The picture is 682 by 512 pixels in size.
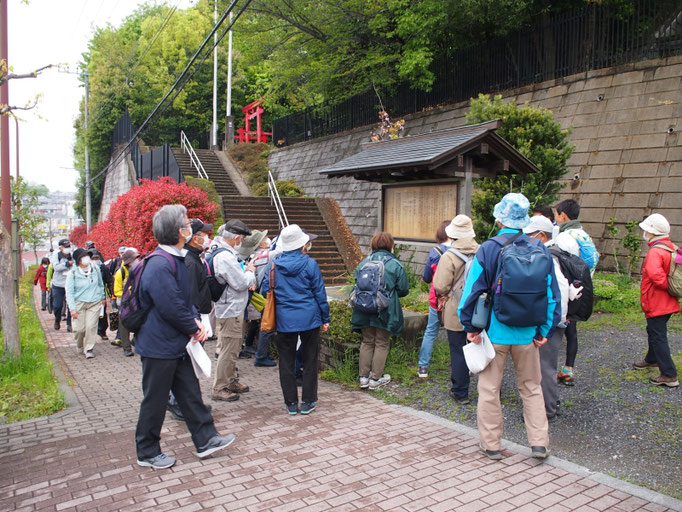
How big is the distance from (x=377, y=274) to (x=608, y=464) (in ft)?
8.83

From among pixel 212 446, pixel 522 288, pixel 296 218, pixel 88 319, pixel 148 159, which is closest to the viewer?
pixel 522 288

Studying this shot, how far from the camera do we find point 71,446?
4445 mm

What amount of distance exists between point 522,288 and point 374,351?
246 centimetres

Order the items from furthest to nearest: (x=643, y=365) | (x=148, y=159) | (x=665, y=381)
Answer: (x=148, y=159) < (x=643, y=365) < (x=665, y=381)

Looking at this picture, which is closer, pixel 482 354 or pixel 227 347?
pixel 482 354

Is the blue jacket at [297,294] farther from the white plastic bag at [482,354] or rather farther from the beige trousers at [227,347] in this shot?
the white plastic bag at [482,354]

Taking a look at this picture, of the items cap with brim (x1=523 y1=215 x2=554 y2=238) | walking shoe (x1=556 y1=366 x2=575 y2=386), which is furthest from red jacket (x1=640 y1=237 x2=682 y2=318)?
cap with brim (x1=523 y1=215 x2=554 y2=238)

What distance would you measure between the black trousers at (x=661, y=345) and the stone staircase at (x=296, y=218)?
30.8 ft

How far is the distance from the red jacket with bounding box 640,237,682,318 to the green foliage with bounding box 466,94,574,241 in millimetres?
3626

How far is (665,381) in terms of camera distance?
5223mm

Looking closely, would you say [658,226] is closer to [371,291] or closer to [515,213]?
[515,213]

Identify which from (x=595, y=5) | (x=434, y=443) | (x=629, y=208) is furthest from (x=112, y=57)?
(x=434, y=443)

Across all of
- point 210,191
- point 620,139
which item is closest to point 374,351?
point 620,139

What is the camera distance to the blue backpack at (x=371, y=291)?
5.39 meters
